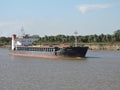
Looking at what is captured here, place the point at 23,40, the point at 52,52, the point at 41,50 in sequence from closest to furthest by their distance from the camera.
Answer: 1. the point at 52,52
2. the point at 41,50
3. the point at 23,40

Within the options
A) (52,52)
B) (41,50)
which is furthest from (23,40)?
(52,52)

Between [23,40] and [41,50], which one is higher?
[23,40]

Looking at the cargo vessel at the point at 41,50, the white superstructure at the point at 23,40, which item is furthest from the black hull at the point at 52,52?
the white superstructure at the point at 23,40

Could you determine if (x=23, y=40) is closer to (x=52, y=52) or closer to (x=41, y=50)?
(x=41, y=50)

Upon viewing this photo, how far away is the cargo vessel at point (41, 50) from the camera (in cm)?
6625

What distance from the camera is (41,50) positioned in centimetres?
7662

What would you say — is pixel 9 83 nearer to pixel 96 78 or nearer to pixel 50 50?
pixel 96 78

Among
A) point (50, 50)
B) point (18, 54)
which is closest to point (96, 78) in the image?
point (50, 50)

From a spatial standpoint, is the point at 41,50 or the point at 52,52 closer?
the point at 52,52

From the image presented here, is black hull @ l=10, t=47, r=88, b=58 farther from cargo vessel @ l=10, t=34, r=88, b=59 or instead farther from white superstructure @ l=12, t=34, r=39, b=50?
white superstructure @ l=12, t=34, r=39, b=50

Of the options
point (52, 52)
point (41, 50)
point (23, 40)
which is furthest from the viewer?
point (23, 40)

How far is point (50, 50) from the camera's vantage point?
71625 mm

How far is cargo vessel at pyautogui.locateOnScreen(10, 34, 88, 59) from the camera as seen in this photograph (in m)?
66.2

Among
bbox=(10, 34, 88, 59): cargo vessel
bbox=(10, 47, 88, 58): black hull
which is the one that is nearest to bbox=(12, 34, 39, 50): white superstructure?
bbox=(10, 34, 88, 59): cargo vessel
